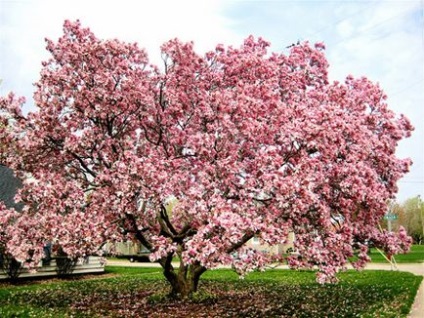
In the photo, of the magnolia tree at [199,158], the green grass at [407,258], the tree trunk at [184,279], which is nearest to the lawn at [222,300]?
the tree trunk at [184,279]

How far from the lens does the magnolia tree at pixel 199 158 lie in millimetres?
11938

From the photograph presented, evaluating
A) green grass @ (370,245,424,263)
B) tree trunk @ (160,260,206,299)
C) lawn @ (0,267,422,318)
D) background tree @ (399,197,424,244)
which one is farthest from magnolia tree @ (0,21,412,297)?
background tree @ (399,197,424,244)

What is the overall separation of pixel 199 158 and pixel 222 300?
17.9ft

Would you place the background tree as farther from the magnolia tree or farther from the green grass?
the magnolia tree

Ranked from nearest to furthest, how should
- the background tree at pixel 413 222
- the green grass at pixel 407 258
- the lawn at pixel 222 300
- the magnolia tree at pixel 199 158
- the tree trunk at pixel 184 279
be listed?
the magnolia tree at pixel 199 158 → the lawn at pixel 222 300 → the tree trunk at pixel 184 279 → the green grass at pixel 407 258 → the background tree at pixel 413 222

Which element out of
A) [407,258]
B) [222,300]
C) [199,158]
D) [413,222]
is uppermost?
[413,222]

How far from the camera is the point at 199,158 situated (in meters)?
13.1

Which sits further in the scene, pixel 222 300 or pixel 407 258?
pixel 407 258

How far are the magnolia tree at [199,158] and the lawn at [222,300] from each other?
153cm

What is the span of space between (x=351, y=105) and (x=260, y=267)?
637 cm

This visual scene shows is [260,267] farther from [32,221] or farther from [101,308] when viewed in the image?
[32,221]

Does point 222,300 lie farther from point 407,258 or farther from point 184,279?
point 407,258

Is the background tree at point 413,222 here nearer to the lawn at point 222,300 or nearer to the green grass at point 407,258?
the green grass at point 407,258

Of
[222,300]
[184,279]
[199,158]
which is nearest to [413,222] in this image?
[222,300]
